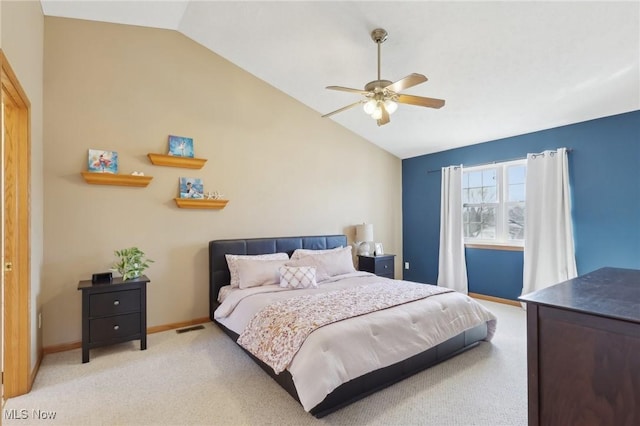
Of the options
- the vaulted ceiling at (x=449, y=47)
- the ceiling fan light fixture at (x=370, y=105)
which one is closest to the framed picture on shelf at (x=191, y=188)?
the vaulted ceiling at (x=449, y=47)

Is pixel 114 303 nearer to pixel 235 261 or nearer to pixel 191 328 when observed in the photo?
pixel 191 328

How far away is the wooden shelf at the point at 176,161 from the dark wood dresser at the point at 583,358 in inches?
138

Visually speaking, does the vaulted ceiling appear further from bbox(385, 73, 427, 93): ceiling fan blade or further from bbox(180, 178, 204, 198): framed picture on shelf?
bbox(180, 178, 204, 198): framed picture on shelf

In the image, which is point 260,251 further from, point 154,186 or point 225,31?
point 225,31

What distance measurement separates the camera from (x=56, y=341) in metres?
3.08

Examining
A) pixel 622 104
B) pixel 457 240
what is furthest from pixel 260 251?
pixel 622 104

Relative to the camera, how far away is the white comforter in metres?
1.99

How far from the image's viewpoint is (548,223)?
163 inches

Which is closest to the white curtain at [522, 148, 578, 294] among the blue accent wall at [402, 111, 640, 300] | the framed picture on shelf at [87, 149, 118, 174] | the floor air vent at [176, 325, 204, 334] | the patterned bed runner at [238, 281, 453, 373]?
the blue accent wall at [402, 111, 640, 300]

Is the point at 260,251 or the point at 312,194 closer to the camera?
the point at 260,251

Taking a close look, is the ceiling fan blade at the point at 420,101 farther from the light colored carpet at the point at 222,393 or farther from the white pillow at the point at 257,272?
the light colored carpet at the point at 222,393

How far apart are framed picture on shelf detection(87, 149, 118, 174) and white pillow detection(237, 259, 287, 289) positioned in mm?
1667

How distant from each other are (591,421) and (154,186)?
3961 millimetres

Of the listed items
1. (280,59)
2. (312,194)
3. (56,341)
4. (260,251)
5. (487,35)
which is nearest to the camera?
(487,35)
